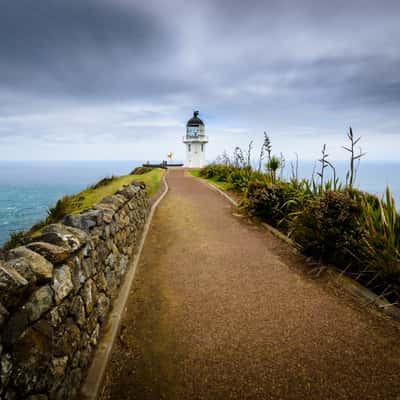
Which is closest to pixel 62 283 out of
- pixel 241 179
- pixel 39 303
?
pixel 39 303

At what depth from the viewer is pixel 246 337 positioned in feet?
10.9

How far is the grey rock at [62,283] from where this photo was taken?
230 cm

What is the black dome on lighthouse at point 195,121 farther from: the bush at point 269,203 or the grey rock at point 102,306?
the grey rock at point 102,306

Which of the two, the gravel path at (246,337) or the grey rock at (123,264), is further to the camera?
the grey rock at (123,264)

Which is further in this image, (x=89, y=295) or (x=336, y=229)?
(x=336, y=229)

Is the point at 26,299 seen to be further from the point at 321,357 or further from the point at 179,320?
the point at 321,357

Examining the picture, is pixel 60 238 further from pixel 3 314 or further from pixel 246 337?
pixel 246 337

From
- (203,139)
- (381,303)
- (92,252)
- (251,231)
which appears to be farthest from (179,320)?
(203,139)

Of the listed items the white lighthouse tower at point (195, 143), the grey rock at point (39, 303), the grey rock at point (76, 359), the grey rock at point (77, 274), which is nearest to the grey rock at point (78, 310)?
the grey rock at point (77, 274)

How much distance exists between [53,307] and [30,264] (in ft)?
1.40

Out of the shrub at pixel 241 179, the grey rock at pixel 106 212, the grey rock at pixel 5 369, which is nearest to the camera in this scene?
the grey rock at pixel 5 369

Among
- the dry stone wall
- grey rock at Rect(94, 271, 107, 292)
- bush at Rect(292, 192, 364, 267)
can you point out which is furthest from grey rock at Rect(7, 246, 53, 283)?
bush at Rect(292, 192, 364, 267)

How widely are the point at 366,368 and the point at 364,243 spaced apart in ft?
7.33

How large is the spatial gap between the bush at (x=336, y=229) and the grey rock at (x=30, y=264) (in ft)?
14.7
